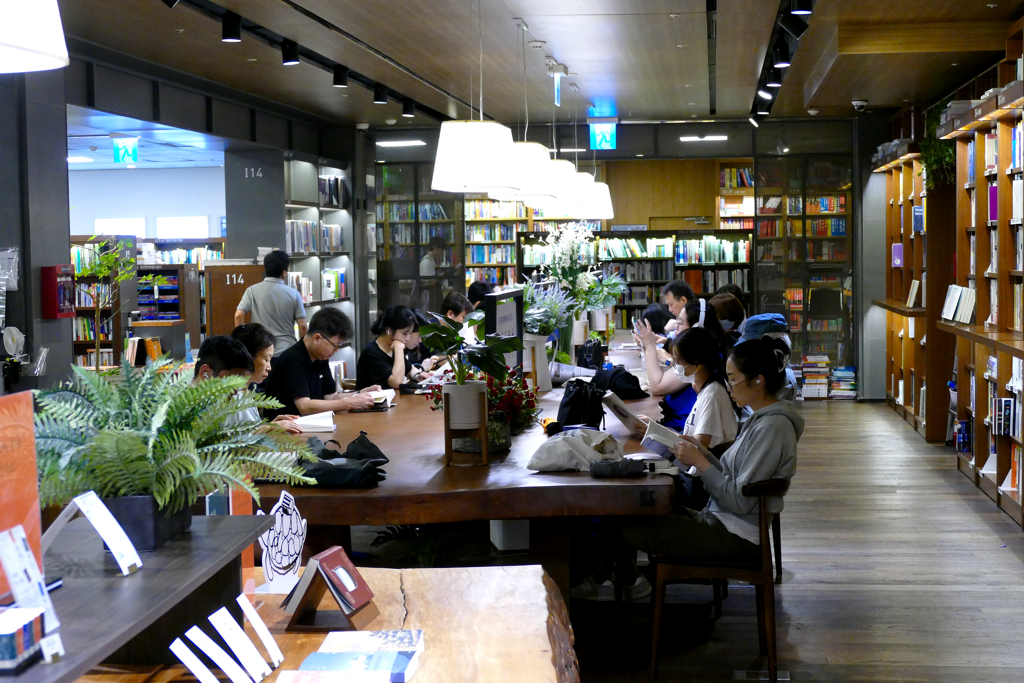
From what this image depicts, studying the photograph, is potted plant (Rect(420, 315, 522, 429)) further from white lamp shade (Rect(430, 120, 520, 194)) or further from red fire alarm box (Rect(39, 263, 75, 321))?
red fire alarm box (Rect(39, 263, 75, 321))

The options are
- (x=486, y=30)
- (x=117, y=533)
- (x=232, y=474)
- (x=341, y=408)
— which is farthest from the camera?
(x=486, y=30)

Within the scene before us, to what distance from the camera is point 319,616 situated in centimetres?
208

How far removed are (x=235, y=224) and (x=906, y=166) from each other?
22.6ft

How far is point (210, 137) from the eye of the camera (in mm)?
9477

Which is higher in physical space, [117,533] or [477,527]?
[117,533]

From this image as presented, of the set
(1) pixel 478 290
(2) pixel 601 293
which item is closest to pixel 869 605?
(2) pixel 601 293

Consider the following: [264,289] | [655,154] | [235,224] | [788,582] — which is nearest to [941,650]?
[788,582]

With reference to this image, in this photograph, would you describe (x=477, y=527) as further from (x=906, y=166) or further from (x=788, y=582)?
(x=906, y=166)

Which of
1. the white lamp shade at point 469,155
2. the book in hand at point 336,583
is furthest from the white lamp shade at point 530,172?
the book in hand at point 336,583

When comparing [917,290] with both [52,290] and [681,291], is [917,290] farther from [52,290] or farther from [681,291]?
[52,290]

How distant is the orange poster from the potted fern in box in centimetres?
17

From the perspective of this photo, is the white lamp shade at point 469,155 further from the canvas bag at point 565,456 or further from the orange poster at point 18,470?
the orange poster at point 18,470

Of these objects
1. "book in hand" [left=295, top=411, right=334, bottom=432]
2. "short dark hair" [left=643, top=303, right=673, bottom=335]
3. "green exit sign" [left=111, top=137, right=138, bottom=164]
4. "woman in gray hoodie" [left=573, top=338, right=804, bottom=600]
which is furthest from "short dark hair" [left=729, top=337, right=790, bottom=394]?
"green exit sign" [left=111, top=137, right=138, bottom=164]

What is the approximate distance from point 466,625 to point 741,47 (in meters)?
6.68
